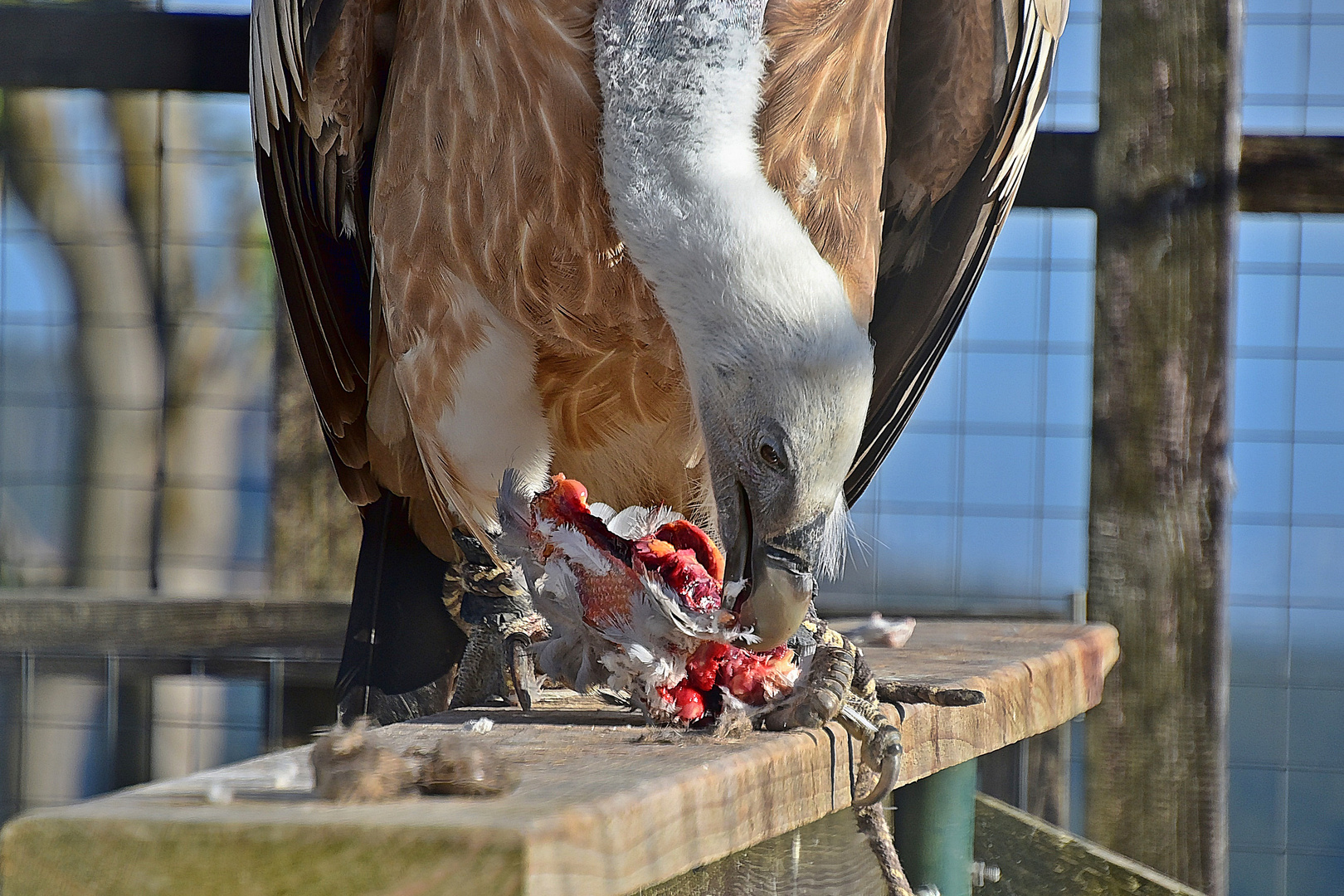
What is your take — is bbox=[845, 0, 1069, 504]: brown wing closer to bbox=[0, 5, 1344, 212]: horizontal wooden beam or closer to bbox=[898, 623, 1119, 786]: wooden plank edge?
bbox=[0, 5, 1344, 212]: horizontal wooden beam

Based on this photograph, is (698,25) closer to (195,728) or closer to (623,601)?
(623,601)

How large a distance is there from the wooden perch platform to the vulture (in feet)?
0.80

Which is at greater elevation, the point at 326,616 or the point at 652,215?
the point at 652,215

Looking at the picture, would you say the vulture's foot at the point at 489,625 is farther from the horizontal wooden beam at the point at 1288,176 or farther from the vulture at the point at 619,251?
the horizontal wooden beam at the point at 1288,176

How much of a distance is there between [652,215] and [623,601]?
49 cm

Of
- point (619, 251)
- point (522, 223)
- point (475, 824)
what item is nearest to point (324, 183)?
point (522, 223)

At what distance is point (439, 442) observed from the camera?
6.65 feet

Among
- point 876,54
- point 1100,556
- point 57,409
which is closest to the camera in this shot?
point 876,54

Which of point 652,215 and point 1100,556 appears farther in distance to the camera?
point 1100,556

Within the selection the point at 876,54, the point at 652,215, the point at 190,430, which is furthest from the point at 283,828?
the point at 190,430

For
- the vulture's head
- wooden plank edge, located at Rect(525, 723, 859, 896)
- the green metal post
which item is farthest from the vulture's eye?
the green metal post

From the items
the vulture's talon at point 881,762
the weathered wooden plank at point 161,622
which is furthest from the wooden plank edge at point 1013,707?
the weathered wooden plank at point 161,622

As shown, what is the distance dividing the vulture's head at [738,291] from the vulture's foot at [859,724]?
0.07 m

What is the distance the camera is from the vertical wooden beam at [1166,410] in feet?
7.06
